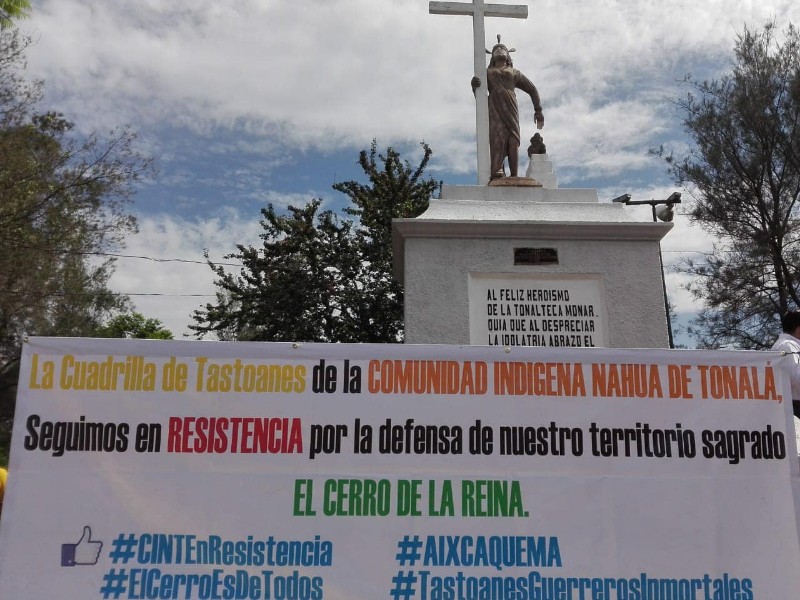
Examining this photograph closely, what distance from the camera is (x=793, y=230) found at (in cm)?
1736

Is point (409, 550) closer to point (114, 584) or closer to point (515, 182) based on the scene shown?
point (114, 584)

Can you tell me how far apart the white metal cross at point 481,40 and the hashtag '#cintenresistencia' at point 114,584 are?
5769mm

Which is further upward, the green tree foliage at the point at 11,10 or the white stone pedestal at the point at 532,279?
the green tree foliage at the point at 11,10

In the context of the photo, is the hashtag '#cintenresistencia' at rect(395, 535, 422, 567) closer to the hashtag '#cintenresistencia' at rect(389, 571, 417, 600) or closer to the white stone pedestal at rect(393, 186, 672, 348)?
the hashtag '#cintenresistencia' at rect(389, 571, 417, 600)

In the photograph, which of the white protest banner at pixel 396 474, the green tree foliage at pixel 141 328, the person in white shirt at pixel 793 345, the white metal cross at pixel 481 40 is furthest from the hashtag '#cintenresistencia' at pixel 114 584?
the green tree foliage at pixel 141 328

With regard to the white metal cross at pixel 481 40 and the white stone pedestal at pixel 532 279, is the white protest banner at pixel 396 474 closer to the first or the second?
the white stone pedestal at pixel 532 279

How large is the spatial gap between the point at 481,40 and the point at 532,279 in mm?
3189

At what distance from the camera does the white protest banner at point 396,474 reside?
10.6 ft

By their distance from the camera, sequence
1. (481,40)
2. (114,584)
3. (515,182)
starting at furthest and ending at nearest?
1. (481,40)
2. (515,182)
3. (114,584)

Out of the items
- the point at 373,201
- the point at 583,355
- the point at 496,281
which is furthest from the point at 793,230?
the point at 583,355

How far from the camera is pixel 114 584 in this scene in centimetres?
318

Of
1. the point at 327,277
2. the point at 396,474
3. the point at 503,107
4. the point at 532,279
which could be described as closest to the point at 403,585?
the point at 396,474

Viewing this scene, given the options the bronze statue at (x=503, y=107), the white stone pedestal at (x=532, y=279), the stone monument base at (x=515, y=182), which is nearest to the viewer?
the white stone pedestal at (x=532, y=279)

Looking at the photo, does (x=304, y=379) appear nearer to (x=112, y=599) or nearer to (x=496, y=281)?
(x=112, y=599)
